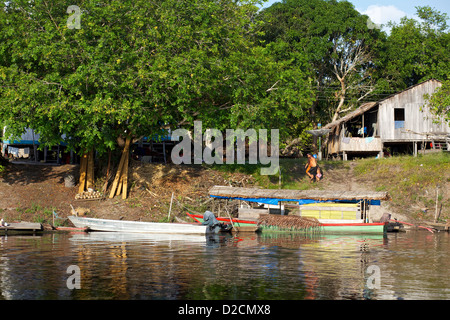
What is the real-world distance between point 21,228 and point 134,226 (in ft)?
21.5

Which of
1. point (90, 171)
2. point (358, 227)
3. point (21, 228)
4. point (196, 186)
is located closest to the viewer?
point (21, 228)

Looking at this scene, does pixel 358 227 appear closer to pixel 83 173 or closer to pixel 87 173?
pixel 87 173

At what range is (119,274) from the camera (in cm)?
1784

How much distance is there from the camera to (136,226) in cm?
3077

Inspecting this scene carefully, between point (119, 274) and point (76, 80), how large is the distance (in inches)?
646

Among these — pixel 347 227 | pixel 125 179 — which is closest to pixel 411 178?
pixel 347 227

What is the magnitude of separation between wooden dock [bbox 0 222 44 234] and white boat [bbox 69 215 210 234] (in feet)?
6.84

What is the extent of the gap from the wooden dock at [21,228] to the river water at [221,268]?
1.31 m

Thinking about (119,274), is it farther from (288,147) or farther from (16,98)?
(288,147)

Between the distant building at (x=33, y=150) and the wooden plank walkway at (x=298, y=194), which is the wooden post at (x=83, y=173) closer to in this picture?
the distant building at (x=33, y=150)

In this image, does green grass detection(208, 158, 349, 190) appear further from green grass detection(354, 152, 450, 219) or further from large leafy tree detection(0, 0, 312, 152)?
large leafy tree detection(0, 0, 312, 152)

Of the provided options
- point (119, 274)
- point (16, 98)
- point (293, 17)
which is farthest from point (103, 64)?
point (293, 17)


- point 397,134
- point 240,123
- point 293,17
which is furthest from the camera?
point 293,17

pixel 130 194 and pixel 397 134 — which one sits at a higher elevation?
pixel 397 134
